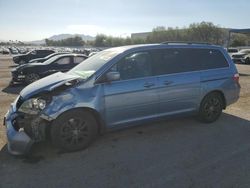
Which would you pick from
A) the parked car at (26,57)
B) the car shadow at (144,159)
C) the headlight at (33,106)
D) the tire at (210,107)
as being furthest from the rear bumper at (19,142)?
the parked car at (26,57)

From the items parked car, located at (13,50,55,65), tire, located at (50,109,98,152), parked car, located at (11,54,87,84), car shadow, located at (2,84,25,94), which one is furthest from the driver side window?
parked car, located at (13,50,55,65)

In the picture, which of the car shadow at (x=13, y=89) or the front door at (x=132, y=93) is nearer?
the front door at (x=132, y=93)

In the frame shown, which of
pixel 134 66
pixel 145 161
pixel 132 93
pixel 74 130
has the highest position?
pixel 134 66

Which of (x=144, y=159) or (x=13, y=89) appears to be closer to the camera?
(x=144, y=159)

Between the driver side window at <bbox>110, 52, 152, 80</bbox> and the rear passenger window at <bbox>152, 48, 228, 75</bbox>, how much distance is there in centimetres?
15

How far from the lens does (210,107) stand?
5.69 m

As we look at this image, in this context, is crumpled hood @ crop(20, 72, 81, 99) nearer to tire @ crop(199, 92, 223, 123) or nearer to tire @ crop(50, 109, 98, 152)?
tire @ crop(50, 109, 98, 152)

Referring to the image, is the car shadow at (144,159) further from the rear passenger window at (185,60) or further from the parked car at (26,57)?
the parked car at (26,57)

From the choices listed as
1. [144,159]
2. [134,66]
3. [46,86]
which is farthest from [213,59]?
[46,86]

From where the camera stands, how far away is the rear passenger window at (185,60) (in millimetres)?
4949

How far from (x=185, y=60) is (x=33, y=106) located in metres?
3.03

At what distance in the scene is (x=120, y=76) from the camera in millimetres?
4488

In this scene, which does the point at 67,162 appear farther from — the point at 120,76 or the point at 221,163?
the point at 221,163

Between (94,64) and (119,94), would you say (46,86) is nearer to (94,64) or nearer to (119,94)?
(94,64)
